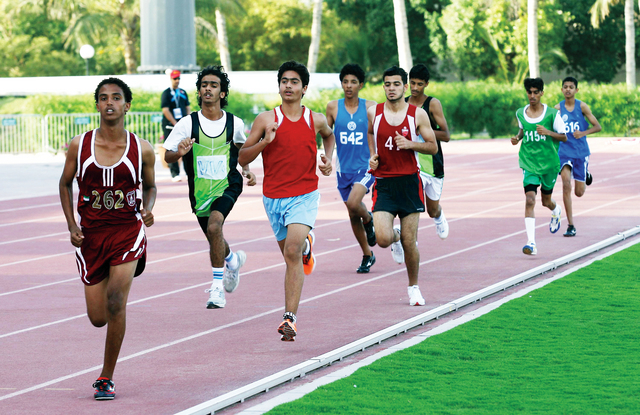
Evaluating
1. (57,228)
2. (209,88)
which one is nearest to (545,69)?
(57,228)

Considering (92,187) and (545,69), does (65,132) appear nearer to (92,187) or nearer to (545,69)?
(92,187)

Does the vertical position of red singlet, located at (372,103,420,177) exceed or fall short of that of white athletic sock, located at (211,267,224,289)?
it exceeds it

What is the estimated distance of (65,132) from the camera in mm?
30953

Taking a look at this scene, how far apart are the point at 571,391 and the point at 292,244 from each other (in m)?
2.53

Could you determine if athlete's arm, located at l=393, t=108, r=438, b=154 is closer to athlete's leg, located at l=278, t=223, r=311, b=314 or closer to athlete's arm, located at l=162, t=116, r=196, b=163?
athlete's leg, located at l=278, t=223, r=311, b=314

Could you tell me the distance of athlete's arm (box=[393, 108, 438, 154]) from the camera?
331 inches

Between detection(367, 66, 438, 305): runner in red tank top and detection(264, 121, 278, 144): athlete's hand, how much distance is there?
53.2 inches

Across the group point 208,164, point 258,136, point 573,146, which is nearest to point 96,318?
point 258,136

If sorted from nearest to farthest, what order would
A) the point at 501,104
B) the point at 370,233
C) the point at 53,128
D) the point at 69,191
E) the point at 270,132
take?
the point at 69,191 < the point at 270,132 < the point at 370,233 < the point at 53,128 < the point at 501,104

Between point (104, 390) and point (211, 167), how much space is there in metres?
3.12

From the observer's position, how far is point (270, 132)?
24.7 ft

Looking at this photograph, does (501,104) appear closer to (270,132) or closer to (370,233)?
(370,233)

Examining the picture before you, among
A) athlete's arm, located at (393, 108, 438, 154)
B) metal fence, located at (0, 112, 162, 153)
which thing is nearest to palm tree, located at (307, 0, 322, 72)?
metal fence, located at (0, 112, 162, 153)

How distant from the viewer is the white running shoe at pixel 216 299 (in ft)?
29.0
